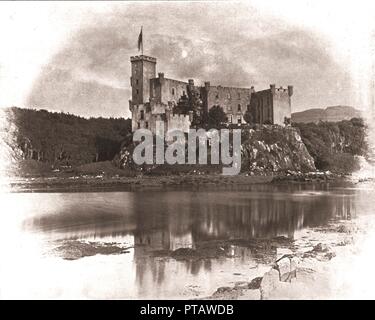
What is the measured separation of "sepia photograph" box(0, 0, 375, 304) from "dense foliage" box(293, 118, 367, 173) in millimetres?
155

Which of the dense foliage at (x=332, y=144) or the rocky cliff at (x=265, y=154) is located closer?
the dense foliage at (x=332, y=144)

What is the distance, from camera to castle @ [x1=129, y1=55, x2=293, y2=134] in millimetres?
30719

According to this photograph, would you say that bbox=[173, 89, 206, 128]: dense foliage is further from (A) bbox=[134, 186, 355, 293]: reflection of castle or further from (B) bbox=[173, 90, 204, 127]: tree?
(A) bbox=[134, 186, 355, 293]: reflection of castle

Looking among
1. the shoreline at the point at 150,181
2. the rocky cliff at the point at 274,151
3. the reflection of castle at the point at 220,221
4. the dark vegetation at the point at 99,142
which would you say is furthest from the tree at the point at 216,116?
the reflection of castle at the point at 220,221

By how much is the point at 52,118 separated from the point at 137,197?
1314cm

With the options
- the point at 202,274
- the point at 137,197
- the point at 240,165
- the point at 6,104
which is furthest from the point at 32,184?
the point at 202,274

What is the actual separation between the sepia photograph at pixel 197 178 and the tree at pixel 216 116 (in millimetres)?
146

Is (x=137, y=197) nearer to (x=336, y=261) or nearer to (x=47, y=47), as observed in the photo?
(x=47, y=47)

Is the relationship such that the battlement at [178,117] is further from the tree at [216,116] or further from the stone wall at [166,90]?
the tree at [216,116]

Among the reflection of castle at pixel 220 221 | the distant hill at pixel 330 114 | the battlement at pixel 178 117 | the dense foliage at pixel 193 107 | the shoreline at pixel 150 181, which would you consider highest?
the dense foliage at pixel 193 107

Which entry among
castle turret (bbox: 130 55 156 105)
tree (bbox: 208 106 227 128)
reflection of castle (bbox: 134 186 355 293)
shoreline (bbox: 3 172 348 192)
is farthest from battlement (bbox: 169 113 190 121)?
reflection of castle (bbox: 134 186 355 293)

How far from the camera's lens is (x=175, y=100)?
3278cm

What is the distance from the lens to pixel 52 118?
31219 millimetres

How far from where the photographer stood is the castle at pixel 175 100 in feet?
101
